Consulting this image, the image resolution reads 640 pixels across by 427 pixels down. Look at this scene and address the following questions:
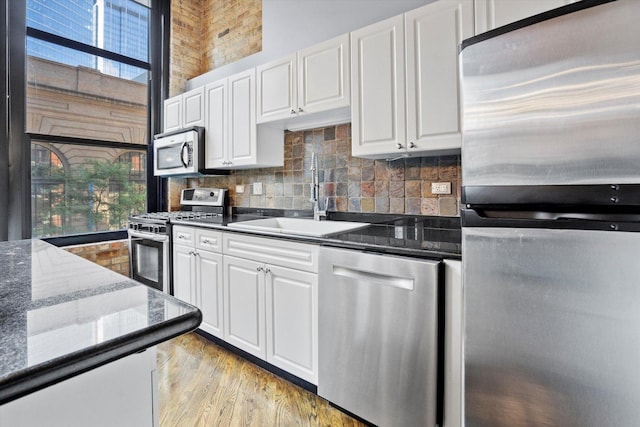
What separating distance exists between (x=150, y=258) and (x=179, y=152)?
1021mm

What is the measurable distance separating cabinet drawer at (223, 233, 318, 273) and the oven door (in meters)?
0.82

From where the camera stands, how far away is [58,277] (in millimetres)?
825

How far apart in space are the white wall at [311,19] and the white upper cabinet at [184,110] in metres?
0.57

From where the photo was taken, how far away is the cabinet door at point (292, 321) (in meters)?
1.78

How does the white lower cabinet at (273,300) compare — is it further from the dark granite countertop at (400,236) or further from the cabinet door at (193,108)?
the cabinet door at (193,108)

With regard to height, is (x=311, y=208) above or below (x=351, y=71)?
below

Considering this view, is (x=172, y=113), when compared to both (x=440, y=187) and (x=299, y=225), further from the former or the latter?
(x=440, y=187)

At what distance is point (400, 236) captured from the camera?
1684 millimetres

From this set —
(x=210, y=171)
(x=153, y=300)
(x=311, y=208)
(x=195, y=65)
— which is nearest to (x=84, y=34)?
(x=195, y=65)

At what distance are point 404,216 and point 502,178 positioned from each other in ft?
3.49

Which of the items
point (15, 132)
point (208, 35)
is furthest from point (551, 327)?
point (208, 35)

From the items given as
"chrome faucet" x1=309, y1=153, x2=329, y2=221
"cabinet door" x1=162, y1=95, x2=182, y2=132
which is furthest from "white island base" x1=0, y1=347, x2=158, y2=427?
"cabinet door" x1=162, y1=95, x2=182, y2=132

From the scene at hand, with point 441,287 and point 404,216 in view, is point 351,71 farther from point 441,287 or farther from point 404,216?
point 441,287

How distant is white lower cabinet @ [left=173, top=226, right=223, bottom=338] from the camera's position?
2.32 metres
